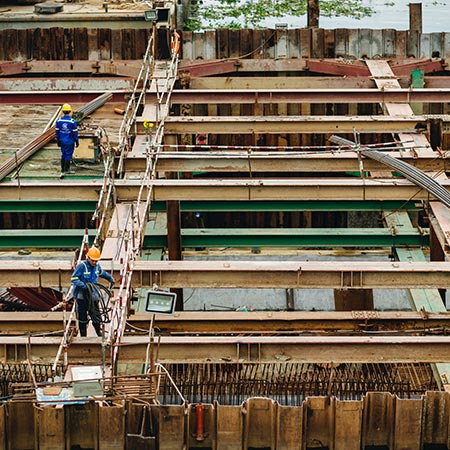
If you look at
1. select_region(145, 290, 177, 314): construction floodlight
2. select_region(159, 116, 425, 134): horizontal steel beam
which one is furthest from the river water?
select_region(145, 290, 177, 314): construction floodlight

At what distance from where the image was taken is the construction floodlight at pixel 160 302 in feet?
43.9

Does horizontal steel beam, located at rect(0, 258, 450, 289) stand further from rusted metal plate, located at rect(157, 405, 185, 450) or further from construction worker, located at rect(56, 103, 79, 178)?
construction worker, located at rect(56, 103, 79, 178)

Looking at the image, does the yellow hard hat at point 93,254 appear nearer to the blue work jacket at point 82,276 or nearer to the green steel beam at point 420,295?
the blue work jacket at point 82,276

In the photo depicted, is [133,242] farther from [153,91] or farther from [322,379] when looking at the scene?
[153,91]

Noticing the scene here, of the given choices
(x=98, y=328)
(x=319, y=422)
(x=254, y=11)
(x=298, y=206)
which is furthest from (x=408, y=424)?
(x=254, y=11)

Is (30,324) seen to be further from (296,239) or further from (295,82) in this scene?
(295,82)

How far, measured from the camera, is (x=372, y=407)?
43.6 feet

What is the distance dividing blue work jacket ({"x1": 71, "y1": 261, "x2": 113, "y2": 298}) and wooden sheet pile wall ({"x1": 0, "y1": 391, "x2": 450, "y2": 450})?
7.01 feet

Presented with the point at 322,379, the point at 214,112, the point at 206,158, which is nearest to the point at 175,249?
the point at 206,158

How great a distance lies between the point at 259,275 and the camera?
1612 centimetres

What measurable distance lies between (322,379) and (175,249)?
4556 millimetres

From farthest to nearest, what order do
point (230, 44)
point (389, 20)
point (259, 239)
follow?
point (389, 20) < point (230, 44) < point (259, 239)

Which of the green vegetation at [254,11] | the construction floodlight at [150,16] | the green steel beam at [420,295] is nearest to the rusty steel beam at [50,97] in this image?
the construction floodlight at [150,16]

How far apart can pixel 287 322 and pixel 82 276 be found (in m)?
3.90
